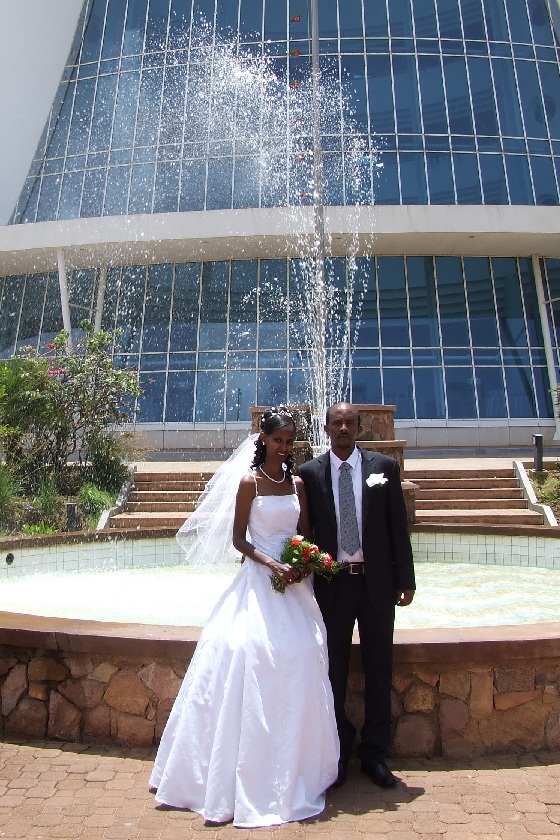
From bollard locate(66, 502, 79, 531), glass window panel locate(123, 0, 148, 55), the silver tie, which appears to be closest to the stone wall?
the silver tie

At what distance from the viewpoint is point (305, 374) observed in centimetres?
2322

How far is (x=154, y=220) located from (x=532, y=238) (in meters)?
11.6

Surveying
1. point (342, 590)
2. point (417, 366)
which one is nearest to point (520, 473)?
point (417, 366)

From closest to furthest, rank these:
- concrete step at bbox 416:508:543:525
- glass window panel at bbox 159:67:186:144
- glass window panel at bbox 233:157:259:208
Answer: concrete step at bbox 416:508:543:525
glass window panel at bbox 233:157:259:208
glass window panel at bbox 159:67:186:144

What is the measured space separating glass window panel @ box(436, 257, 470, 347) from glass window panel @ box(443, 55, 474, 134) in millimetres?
5769

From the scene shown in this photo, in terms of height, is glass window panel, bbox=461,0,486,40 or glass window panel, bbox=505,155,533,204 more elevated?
glass window panel, bbox=461,0,486,40

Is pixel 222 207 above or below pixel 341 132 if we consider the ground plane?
below

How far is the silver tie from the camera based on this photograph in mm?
3418

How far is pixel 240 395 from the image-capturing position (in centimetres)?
2317

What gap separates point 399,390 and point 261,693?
803 inches

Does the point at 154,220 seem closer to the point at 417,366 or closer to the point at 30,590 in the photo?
the point at 417,366

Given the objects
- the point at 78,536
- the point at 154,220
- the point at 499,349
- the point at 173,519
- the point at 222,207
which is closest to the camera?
the point at 78,536

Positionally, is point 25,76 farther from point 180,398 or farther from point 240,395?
point 240,395

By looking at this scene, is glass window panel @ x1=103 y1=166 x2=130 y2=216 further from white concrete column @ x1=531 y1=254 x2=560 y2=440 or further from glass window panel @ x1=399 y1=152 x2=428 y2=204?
white concrete column @ x1=531 y1=254 x2=560 y2=440
